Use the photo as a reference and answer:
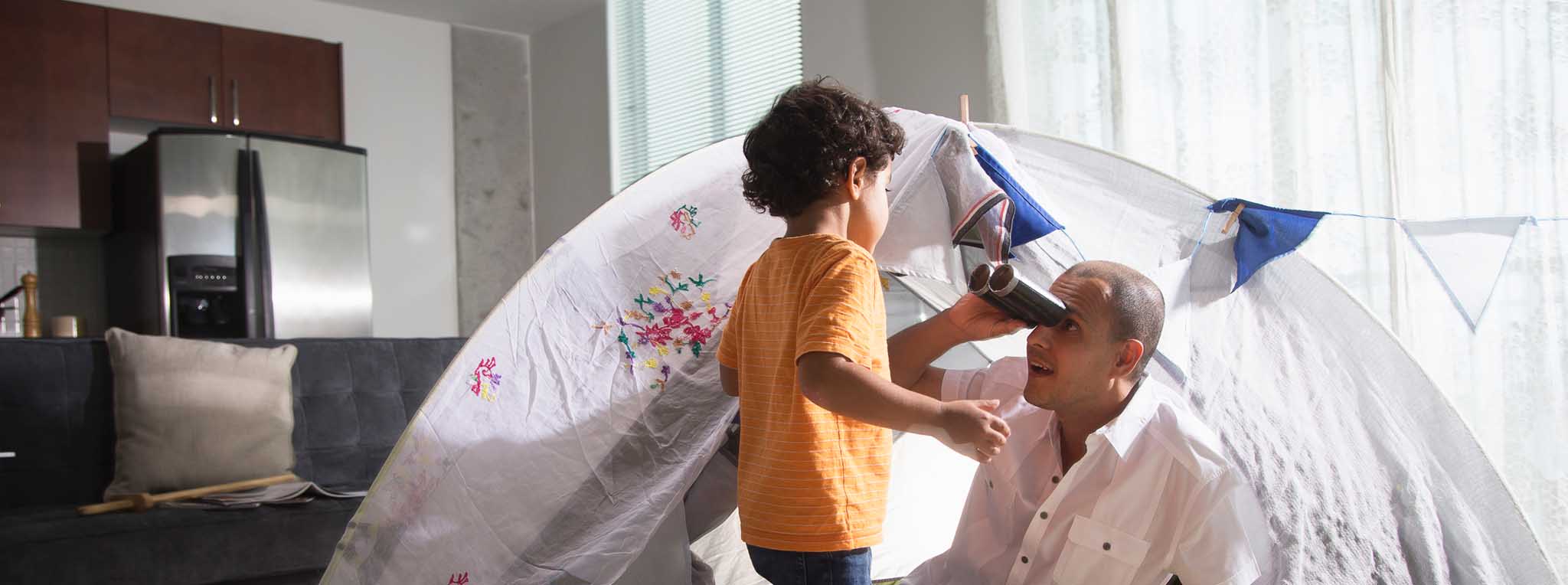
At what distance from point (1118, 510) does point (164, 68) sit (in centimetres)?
429

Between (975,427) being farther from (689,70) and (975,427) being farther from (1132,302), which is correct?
(689,70)

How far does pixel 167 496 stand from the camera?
2.53 meters

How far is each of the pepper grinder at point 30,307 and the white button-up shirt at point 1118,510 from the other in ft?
13.2

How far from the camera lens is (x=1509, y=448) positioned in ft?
7.41

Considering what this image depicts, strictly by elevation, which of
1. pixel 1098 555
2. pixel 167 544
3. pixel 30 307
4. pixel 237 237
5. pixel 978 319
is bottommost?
pixel 167 544

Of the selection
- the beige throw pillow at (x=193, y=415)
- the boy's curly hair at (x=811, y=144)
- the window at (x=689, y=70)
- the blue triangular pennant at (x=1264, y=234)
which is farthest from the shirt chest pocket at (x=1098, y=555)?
the window at (x=689, y=70)

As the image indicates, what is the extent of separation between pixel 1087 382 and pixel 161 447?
2.18 meters

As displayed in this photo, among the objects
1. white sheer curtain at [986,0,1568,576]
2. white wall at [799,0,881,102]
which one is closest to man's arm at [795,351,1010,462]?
white sheer curtain at [986,0,1568,576]

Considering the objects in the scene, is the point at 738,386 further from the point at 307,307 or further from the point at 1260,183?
the point at 307,307

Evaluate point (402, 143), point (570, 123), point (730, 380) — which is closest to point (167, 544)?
point (730, 380)

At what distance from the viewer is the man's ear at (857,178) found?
145 centimetres

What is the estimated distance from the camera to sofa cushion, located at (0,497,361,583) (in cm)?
223

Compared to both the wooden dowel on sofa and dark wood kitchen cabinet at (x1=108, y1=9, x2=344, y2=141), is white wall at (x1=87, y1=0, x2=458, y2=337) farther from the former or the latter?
the wooden dowel on sofa

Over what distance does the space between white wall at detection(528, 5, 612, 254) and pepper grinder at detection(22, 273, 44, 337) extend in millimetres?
2139
